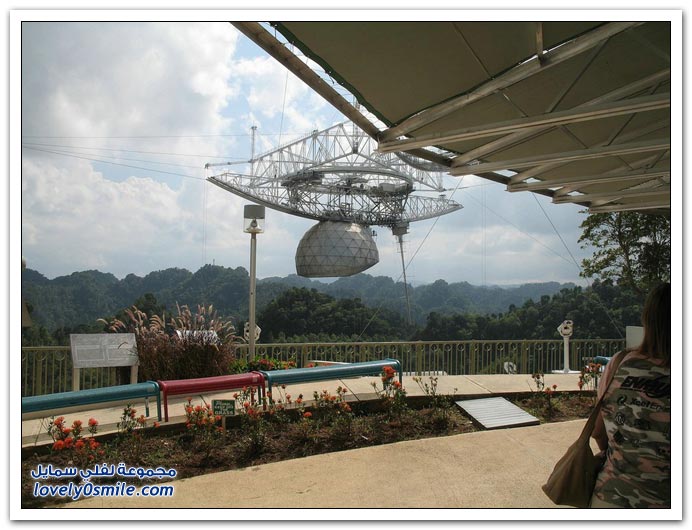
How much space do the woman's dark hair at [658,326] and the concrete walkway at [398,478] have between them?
2095 mm

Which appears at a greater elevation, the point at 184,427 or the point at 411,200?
the point at 411,200

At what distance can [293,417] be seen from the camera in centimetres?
576

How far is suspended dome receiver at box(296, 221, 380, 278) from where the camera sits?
33178 millimetres

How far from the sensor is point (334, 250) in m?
33.5

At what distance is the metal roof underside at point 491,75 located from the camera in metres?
3.77

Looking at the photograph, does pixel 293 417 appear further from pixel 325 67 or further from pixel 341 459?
pixel 325 67

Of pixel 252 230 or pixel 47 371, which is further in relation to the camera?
pixel 252 230

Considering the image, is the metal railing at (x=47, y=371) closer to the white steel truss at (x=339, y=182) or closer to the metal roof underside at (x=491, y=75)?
the metal roof underside at (x=491, y=75)

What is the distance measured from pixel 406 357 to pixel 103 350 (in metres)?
6.64

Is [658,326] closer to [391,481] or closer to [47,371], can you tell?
[391,481]

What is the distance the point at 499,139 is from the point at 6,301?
17.1ft

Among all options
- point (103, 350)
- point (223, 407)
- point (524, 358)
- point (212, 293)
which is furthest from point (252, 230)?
point (212, 293)
